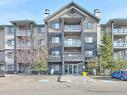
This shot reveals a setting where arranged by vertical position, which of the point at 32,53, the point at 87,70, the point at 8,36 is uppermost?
the point at 8,36

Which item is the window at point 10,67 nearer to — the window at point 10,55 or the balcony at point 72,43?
the window at point 10,55

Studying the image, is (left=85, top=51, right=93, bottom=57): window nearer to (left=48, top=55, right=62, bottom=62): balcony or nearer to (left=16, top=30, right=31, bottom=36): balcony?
(left=48, top=55, right=62, bottom=62): balcony

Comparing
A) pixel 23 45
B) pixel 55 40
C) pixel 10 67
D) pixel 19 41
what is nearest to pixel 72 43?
pixel 55 40

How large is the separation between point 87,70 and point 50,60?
7770 mm

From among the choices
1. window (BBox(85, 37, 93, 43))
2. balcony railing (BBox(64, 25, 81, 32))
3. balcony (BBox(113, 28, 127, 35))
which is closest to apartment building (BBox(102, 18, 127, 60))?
balcony (BBox(113, 28, 127, 35))

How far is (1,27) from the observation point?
191 ft

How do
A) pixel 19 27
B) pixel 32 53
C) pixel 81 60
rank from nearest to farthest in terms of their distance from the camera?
1. pixel 32 53
2. pixel 81 60
3. pixel 19 27

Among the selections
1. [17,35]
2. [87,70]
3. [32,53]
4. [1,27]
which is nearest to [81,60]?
[87,70]

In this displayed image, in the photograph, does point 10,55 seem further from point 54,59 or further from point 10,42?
point 54,59

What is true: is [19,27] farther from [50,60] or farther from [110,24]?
[110,24]

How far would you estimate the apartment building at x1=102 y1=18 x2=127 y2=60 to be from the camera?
54.4m

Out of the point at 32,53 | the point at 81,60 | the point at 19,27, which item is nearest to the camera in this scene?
the point at 32,53

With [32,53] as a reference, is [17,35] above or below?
above

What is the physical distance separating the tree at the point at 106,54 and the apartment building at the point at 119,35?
5.13 m
